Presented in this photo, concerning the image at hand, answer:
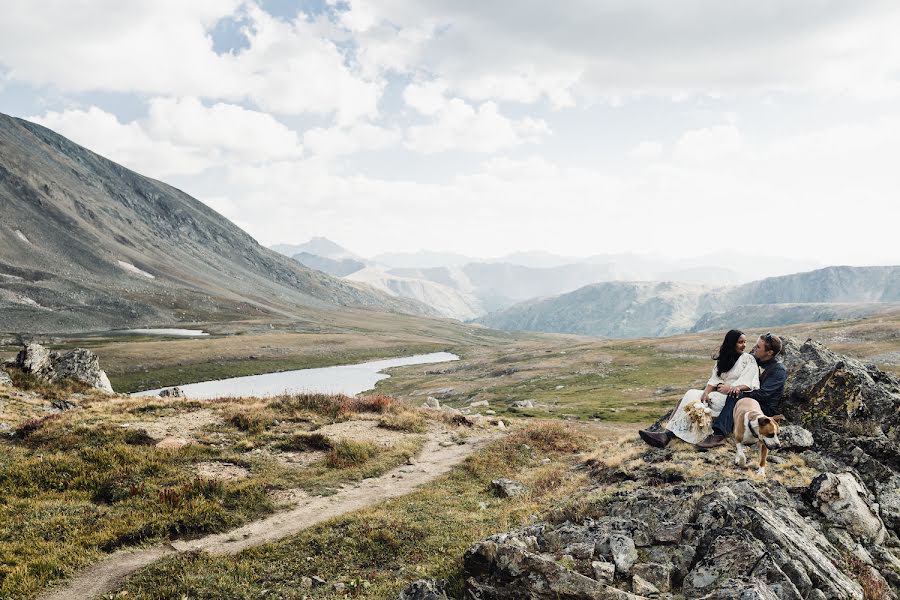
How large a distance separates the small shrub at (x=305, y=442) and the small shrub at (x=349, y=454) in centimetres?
71

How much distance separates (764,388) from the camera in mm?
16016

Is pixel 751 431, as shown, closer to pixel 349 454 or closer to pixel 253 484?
pixel 349 454

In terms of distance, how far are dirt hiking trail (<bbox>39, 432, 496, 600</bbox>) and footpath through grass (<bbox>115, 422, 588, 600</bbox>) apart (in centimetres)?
63

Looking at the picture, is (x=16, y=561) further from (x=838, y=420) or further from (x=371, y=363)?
(x=371, y=363)

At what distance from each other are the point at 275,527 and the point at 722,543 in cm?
1239

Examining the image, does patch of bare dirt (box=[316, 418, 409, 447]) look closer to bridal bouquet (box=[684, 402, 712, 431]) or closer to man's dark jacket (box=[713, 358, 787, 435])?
bridal bouquet (box=[684, 402, 712, 431])

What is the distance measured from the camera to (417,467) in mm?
22859

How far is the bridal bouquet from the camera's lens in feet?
57.9

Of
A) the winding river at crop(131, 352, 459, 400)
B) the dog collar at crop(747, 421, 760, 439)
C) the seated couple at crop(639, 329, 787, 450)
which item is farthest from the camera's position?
the winding river at crop(131, 352, 459, 400)

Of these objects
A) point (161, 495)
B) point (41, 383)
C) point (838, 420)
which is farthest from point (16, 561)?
point (41, 383)

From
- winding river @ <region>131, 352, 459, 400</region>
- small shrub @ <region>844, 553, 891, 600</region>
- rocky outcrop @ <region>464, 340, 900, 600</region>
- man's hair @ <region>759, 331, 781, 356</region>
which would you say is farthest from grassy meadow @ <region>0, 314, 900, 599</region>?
winding river @ <region>131, 352, 459, 400</region>

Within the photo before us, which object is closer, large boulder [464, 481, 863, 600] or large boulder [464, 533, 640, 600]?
large boulder [464, 481, 863, 600]

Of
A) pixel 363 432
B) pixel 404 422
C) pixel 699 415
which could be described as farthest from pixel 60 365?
pixel 699 415

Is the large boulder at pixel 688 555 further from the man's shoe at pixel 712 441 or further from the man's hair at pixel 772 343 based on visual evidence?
the man's hair at pixel 772 343
